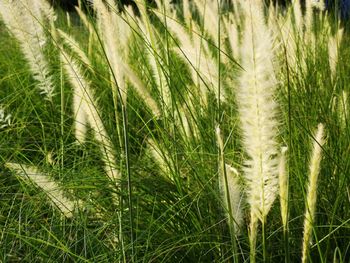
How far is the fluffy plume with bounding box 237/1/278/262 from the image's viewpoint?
920 mm

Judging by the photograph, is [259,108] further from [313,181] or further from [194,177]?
[194,177]

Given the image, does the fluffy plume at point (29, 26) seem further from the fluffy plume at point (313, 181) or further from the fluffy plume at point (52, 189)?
the fluffy plume at point (313, 181)

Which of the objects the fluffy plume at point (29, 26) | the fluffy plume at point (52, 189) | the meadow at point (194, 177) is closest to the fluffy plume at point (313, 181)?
the meadow at point (194, 177)

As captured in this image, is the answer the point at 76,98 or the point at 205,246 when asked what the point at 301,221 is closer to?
the point at 205,246

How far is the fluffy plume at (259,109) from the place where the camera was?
92 centimetres

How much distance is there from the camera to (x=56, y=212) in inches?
69.9

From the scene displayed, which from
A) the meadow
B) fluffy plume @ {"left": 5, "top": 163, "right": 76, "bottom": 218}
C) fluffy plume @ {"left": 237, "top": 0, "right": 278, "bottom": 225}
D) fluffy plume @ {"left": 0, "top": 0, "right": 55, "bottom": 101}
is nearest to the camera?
fluffy plume @ {"left": 237, "top": 0, "right": 278, "bottom": 225}

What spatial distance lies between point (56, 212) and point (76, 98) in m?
0.40

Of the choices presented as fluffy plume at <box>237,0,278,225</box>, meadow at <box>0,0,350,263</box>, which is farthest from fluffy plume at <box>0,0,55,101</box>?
fluffy plume at <box>237,0,278,225</box>

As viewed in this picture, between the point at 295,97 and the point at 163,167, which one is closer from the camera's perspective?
the point at 163,167

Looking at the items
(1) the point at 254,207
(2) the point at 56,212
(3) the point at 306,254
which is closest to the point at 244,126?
(1) the point at 254,207

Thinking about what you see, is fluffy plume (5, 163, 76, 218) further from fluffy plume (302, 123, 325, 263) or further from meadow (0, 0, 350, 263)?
fluffy plume (302, 123, 325, 263)

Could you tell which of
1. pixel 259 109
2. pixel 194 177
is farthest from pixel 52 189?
pixel 259 109

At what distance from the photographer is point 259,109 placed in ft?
3.10
